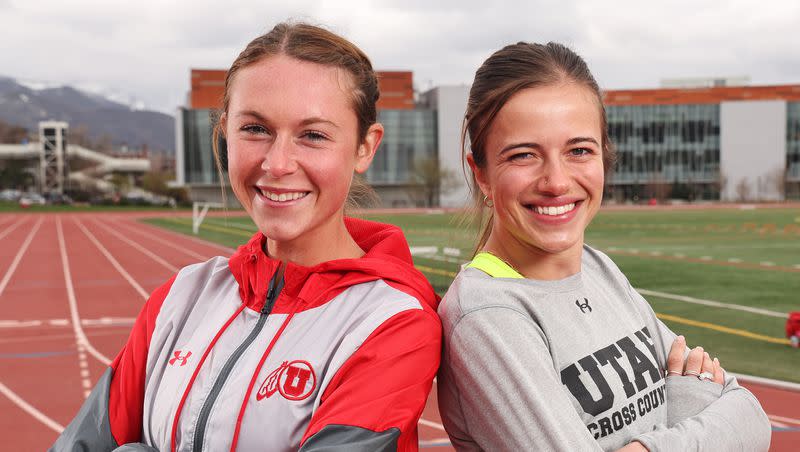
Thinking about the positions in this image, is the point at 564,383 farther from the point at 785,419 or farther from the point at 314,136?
the point at 785,419

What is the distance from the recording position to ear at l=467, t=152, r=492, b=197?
2.18 m

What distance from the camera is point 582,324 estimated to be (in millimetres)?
1986

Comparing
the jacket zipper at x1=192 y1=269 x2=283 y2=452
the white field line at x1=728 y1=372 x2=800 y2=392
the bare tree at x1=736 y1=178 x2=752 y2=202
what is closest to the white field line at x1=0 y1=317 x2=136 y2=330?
the white field line at x1=728 y1=372 x2=800 y2=392

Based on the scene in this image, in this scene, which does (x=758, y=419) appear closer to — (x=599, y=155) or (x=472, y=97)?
(x=599, y=155)

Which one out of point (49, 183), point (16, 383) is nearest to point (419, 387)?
point (16, 383)

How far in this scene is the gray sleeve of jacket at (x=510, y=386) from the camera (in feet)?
5.78

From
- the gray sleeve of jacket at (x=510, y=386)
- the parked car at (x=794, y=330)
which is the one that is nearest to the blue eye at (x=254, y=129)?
the gray sleeve of jacket at (x=510, y=386)

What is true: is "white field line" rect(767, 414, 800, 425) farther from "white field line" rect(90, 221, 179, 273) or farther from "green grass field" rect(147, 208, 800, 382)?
"white field line" rect(90, 221, 179, 273)

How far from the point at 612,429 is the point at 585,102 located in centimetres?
81

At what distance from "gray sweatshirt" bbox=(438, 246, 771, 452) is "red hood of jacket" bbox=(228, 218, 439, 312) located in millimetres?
129

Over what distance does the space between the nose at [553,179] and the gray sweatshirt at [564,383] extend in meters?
0.23

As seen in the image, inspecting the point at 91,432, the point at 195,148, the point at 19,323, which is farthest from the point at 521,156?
the point at 195,148

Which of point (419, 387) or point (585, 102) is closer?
point (419, 387)

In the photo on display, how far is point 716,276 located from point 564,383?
14612 millimetres
